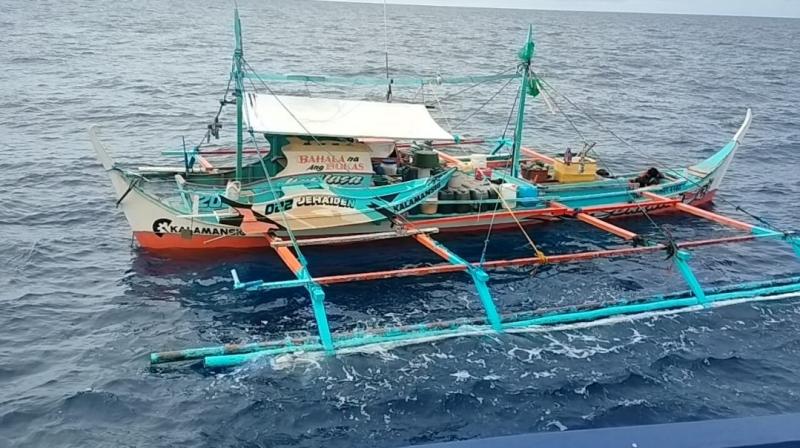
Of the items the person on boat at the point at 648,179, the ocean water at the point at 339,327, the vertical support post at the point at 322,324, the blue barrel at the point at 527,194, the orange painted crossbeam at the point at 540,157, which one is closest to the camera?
the ocean water at the point at 339,327

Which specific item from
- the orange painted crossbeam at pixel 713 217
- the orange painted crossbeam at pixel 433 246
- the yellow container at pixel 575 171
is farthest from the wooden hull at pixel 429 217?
the orange painted crossbeam at pixel 433 246

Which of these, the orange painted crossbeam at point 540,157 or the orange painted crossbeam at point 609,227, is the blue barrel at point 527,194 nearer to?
the orange painted crossbeam at point 609,227

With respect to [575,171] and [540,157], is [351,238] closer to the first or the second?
[575,171]

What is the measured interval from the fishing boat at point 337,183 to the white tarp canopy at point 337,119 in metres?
0.03

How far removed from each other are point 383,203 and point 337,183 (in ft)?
4.72

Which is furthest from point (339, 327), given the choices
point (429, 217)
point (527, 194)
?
point (527, 194)

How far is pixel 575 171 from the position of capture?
21562mm

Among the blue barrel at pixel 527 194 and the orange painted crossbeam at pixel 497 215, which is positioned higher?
the blue barrel at pixel 527 194

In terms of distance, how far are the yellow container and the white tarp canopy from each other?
4608 mm

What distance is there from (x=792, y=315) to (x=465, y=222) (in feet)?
27.5

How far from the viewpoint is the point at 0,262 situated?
1769 cm

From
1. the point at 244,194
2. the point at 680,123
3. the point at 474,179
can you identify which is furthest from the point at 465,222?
the point at 680,123

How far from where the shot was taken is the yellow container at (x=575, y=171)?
70.6ft

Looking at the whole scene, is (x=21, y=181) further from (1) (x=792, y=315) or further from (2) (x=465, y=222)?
(1) (x=792, y=315)
